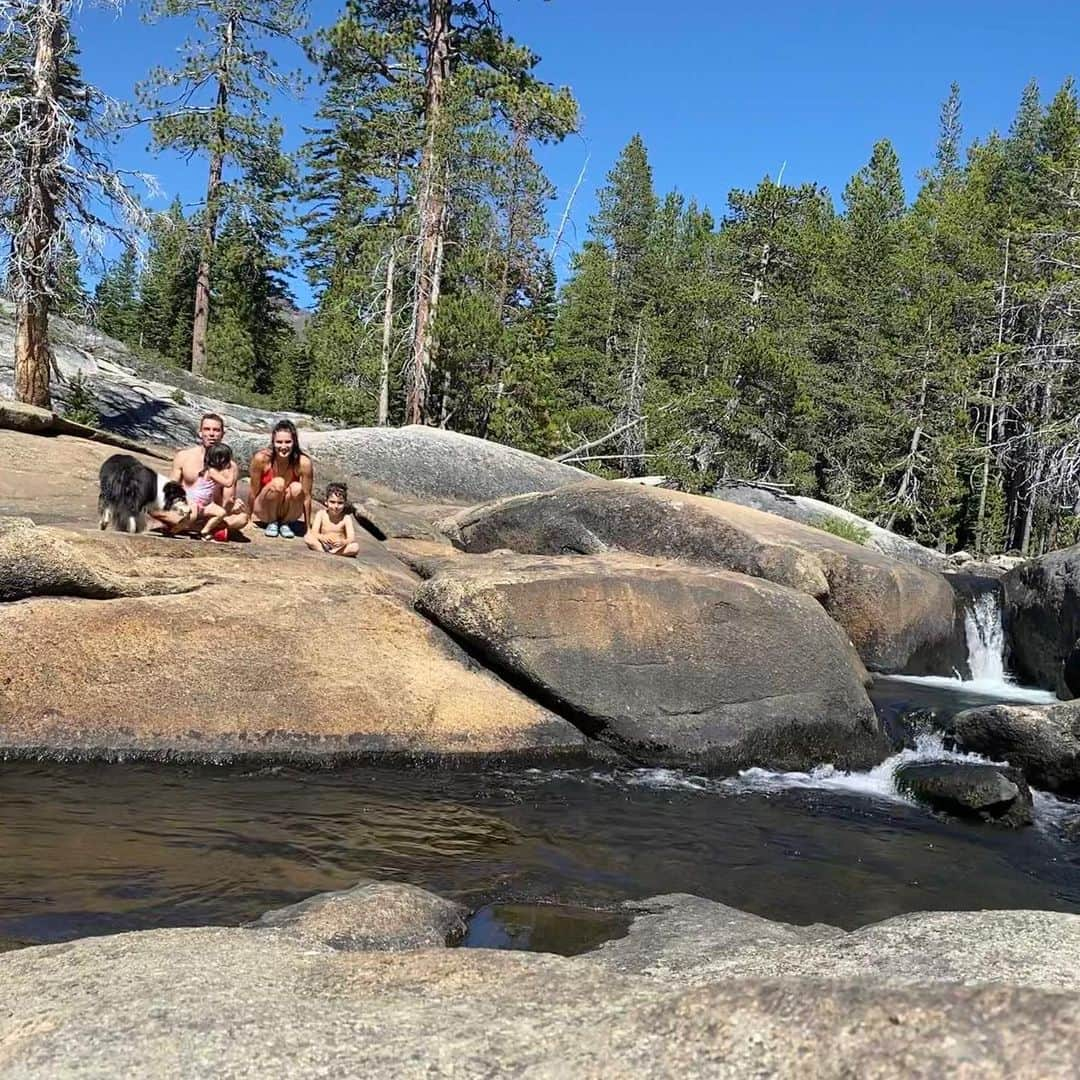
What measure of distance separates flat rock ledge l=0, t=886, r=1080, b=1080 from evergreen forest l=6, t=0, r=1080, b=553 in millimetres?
11627

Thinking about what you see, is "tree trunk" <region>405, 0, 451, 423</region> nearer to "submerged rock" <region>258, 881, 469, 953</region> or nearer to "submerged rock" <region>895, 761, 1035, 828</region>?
"submerged rock" <region>895, 761, 1035, 828</region>

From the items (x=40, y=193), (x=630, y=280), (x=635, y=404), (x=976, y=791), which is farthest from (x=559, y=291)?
(x=976, y=791)

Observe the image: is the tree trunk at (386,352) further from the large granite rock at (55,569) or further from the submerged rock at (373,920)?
the submerged rock at (373,920)

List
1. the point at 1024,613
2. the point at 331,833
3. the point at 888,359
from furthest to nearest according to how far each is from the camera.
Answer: the point at 888,359 < the point at 1024,613 < the point at 331,833

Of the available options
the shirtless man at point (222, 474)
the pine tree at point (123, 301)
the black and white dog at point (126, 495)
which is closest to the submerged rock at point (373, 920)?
→ the black and white dog at point (126, 495)

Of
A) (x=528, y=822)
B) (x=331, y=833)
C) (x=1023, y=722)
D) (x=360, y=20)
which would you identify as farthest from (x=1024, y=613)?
(x=360, y=20)

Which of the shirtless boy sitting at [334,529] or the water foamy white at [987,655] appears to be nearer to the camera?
the shirtless boy sitting at [334,529]

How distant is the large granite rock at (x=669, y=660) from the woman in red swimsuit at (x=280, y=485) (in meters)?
1.99

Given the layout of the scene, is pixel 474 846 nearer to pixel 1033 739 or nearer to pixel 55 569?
pixel 55 569

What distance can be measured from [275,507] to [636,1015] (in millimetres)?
8046

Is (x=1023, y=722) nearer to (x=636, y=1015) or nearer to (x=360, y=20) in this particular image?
(x=636, y=1015)

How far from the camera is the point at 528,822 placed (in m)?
5.91

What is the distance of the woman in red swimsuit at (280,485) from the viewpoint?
9289 mm

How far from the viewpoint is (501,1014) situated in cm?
215
